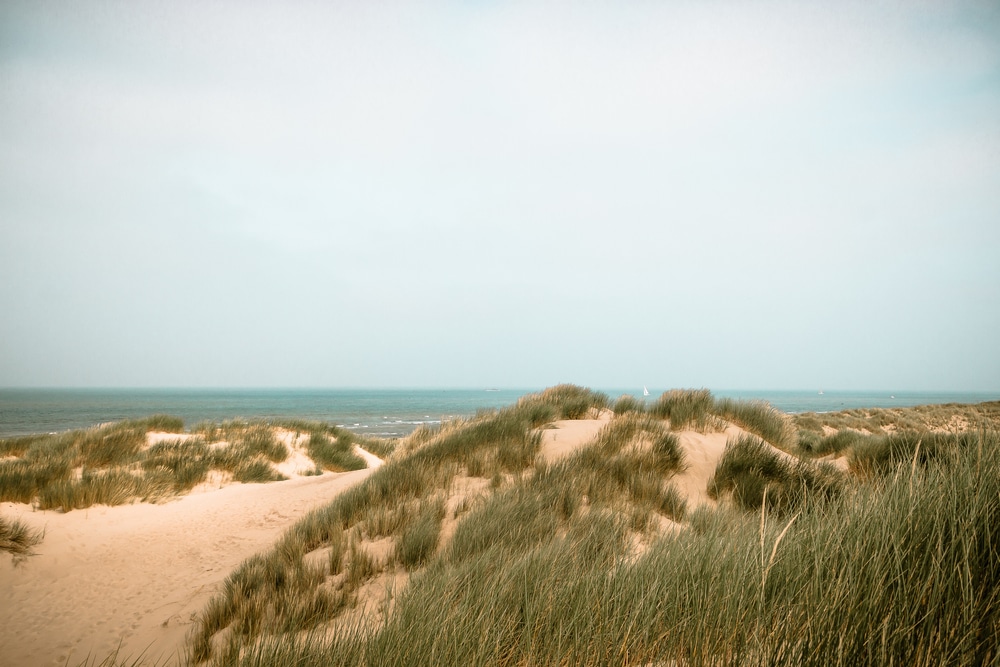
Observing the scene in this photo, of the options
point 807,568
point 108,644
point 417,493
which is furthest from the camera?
point 417,493

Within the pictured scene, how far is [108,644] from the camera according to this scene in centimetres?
426

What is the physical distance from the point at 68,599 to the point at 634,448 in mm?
6389

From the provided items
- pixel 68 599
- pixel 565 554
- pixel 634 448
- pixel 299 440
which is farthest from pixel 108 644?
pixel 299 440

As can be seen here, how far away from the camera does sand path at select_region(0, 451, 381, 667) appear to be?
4.27 m

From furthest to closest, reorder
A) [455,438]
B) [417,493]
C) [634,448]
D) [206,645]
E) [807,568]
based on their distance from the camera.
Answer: [455,438] < [634,448] < [417,493] < [206,645] < [807,568]

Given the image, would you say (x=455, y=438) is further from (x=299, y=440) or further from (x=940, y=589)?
(x=299, y=440)

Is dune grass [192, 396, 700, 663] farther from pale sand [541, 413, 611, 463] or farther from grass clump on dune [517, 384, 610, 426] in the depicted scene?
grass clump on dune [517, 384, 610, 426]

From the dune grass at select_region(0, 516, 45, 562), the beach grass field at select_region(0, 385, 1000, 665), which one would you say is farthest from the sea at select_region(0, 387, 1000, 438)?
the dune grass at select_region(0, 516, 45, 562)

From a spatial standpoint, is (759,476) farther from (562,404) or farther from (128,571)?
(128,571)

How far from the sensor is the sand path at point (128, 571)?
14.0 ft

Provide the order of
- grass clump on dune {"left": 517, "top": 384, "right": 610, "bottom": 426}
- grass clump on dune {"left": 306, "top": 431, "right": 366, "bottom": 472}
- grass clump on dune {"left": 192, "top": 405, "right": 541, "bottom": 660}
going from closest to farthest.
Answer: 1. grass clump on dune {"left": 192, "top": 405, "right": 541, "bottom": 660}
2. grass clump on dune {"left": 517, "top": 384, "right": 610, "bottom": 426}
3. grass clump on dune {"left": 306, "top": 431, "right": 366, "bottom": 472}

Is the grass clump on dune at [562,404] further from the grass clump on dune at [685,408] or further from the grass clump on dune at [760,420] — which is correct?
the grass clump on dune at [760,420]

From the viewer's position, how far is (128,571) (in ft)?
18.7

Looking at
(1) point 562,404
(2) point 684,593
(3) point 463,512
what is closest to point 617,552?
(2) point 684,593
